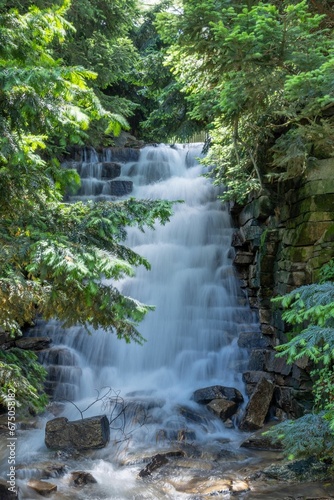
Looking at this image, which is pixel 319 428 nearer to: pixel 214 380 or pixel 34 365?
pixel 34 365

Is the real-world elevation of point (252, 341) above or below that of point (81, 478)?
above

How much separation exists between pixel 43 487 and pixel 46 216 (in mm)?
3636

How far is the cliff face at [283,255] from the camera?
308 inches

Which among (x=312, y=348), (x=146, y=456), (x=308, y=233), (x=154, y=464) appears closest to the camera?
(x=312, y=348)

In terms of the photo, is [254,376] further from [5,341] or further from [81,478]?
[5,341]

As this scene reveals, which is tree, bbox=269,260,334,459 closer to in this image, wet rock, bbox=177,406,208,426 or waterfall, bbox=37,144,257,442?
wet rock, bbox=177,406,208,426

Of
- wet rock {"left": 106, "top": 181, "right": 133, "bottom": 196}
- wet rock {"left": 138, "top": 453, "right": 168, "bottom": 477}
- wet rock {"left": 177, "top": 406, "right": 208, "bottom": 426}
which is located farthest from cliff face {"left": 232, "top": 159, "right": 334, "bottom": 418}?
wet rock {"left": 106, "top": 181, "right": 133, "bottom": 196}

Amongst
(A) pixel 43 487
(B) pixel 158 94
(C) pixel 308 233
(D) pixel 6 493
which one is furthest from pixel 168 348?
(B) pixel 158 94

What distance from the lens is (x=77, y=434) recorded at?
713cm

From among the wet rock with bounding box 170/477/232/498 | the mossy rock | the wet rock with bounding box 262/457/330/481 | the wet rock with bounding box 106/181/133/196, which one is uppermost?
the wet rock with bounding box 106/181/133/196

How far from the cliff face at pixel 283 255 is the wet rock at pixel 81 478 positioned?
3.65 metres

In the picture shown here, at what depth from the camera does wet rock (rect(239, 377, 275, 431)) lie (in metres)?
7.87

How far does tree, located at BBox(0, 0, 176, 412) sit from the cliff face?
467 centimetres

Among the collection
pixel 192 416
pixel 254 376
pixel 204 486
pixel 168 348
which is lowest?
pixel 204 486
